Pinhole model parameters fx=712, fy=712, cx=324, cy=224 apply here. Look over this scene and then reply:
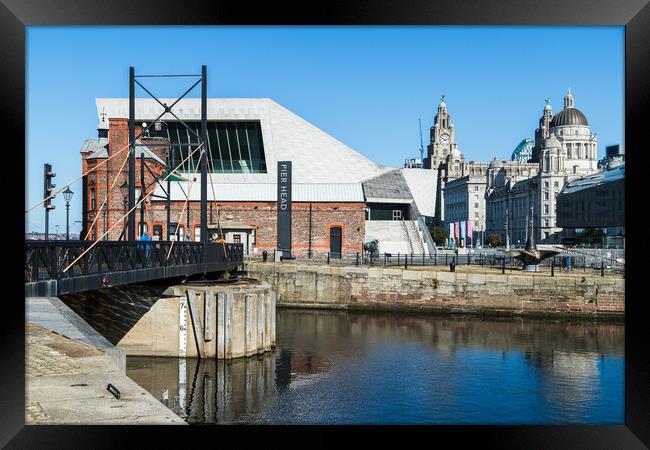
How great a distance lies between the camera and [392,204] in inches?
2088

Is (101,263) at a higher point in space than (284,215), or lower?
lower

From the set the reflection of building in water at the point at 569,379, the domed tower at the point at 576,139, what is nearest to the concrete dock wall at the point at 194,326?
the reflection of building in water at the point at 569,379

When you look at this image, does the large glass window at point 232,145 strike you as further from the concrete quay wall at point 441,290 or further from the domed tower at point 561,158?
the domed tower at point 561,158

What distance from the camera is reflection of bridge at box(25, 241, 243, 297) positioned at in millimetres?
12023

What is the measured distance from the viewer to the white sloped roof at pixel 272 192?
154ft

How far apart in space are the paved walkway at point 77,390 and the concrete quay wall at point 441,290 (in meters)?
26.2

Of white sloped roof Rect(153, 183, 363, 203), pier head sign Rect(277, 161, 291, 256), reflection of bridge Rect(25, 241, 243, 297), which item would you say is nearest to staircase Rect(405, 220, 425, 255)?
white sloped roof Rect(153, 183, 363, 203)

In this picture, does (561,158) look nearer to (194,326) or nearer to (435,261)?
(435,261)

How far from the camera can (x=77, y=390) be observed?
9719 mm

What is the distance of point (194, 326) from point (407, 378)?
717 centimetres

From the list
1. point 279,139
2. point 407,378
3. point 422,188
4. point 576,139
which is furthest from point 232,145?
point 576,139

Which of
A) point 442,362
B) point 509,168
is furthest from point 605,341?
point 509,168

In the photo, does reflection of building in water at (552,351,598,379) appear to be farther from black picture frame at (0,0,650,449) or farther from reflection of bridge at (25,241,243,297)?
black picture frame at (0,0,650,449)
